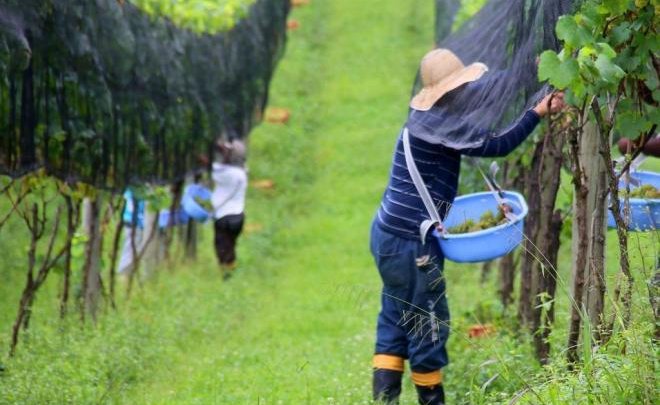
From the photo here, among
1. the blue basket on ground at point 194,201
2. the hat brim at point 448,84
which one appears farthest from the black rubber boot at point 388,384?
the blue basket on ground at point 194,201

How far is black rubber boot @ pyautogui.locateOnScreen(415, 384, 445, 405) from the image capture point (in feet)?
20.4

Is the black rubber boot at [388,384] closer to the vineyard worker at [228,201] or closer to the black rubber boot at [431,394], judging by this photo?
the black rubber boot at [431,394]

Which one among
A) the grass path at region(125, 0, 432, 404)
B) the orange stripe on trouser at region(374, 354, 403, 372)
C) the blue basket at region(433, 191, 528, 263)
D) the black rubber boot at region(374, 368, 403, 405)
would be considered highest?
the blue basket at region(433, 191, 528, 263)

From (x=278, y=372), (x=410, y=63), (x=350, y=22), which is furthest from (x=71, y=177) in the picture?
(x=350, y=22)

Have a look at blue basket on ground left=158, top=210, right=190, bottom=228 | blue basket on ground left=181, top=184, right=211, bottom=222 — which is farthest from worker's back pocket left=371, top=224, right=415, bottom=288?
blue basket on ground left=158, top=210, right=190, bottom=228

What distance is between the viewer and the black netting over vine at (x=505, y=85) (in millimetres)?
5352

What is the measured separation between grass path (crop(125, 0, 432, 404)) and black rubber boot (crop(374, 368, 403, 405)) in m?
0.28

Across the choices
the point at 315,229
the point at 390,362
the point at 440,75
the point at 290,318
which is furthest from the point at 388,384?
the point at 315,229

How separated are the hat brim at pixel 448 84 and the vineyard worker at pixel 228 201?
20.3 feet

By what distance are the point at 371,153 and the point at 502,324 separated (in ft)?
34.5

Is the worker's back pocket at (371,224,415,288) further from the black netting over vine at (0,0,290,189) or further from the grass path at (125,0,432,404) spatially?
the black netting over vine at (0,0,290,189)

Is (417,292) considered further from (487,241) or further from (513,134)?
(513,134)

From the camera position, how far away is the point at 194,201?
12.0 metres

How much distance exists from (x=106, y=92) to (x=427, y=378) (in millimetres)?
3275
